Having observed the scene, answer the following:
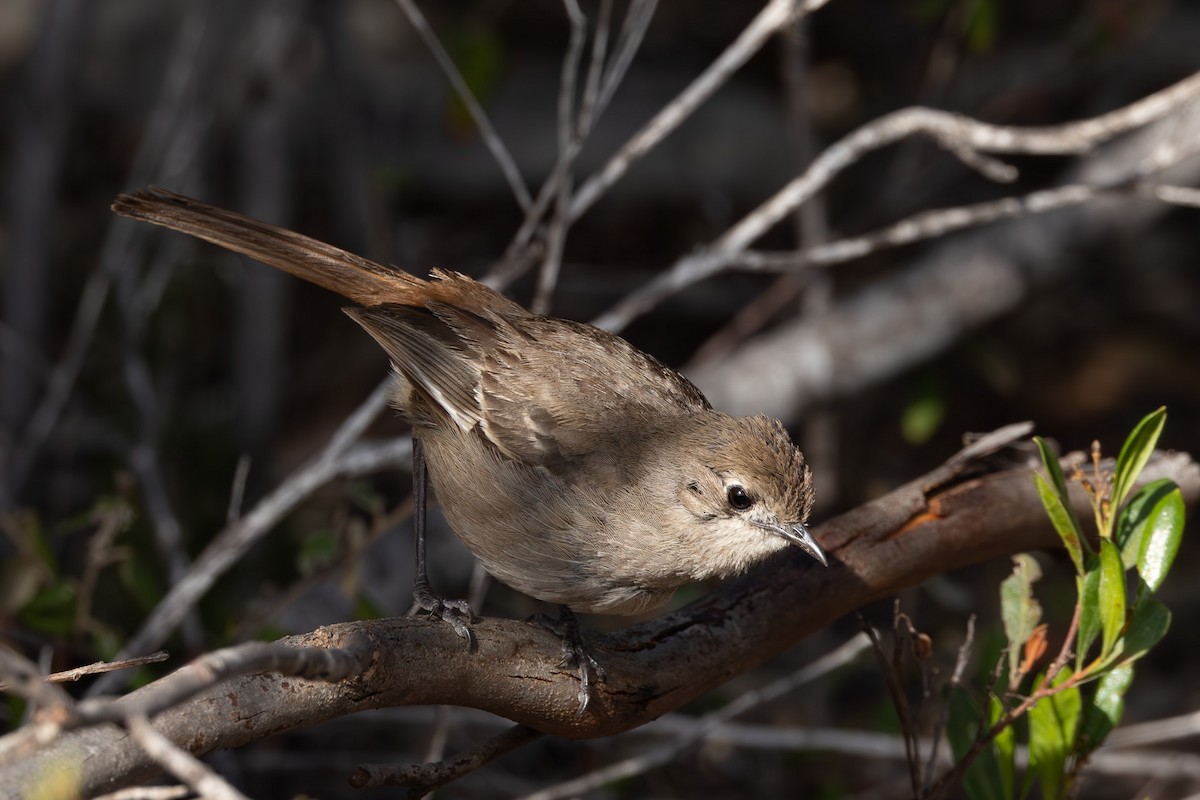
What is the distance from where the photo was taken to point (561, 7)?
313 inches

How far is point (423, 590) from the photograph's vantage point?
3.54 metres

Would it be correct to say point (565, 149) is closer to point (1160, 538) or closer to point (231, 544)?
point (231, 544)

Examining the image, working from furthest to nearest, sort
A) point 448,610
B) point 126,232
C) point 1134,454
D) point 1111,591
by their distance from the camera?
point 126,232, point 448,610, point 1134,454, point 1111,591

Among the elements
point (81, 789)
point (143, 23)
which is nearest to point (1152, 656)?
point (81, 789)

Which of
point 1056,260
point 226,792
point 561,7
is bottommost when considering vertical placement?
point 226,792

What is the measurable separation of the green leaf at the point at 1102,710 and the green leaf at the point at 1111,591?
1.02ft

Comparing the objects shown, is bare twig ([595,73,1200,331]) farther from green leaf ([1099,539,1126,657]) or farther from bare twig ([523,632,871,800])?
green leaf ([1099,539,1126,657])

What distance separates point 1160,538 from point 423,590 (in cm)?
195

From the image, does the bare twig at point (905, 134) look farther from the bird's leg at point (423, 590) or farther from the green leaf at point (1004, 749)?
the green leaf at point (1004, 749)

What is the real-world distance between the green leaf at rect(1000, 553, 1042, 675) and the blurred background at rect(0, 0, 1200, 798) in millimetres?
567

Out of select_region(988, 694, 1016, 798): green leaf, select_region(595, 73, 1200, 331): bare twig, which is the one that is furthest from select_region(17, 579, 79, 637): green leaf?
select_region(988, 694, 1016, 798): green leaf

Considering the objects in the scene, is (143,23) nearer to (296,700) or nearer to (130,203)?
(130,203)

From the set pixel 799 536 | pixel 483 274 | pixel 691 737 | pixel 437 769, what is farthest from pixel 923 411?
pixel 437 769

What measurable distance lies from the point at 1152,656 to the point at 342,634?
5294mm
